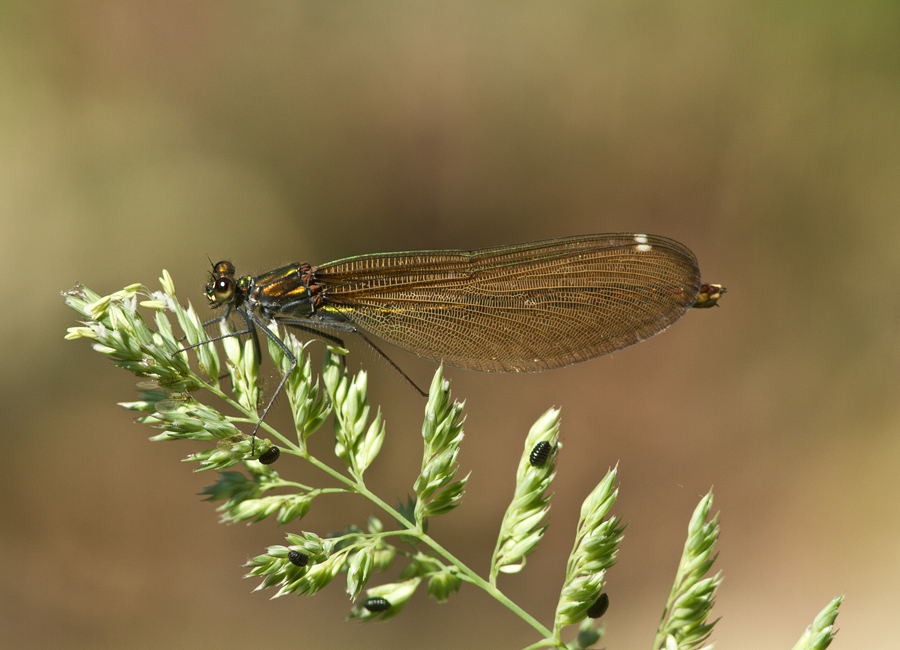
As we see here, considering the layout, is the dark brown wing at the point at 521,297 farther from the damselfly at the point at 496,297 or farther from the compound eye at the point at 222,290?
the compound eye at the point at 222,290

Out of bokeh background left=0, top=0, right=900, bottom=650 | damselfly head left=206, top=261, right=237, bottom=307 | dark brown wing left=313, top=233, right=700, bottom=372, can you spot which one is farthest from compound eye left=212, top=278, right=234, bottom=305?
bokeh background left=0, top=0, right=900, bottom=650

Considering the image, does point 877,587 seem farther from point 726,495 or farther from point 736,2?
point 736,2

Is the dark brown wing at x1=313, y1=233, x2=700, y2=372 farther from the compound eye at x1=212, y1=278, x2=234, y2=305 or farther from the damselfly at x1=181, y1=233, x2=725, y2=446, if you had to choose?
the compound eye at x1=212, y1=278, x2=234, y2=305

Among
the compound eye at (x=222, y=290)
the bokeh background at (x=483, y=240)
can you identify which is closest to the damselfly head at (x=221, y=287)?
the compound eye at (x=222, y=290)

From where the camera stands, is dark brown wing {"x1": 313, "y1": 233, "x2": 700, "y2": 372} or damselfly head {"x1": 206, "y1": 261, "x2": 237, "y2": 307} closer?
dark brown wing {"x1": 313, "y1": 233, "x2": 700, "y2": 372}

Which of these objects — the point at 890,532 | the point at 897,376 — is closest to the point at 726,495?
the point at 890,532

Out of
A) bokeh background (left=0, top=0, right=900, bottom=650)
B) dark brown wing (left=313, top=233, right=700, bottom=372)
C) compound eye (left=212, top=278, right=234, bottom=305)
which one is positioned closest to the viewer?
dark brown wing (left=313, top=233, right=700, bottom=372)

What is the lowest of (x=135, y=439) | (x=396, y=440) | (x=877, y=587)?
(x=877, y=587)
